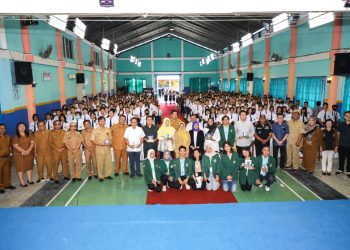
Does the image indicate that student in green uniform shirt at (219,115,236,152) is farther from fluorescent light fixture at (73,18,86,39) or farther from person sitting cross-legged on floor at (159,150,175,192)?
fluorescent light fixture at (73,18,86,39)

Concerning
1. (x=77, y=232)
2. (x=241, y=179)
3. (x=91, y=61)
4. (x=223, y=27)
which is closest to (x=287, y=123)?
(x=241, y=179)

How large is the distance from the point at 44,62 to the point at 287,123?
10701mm

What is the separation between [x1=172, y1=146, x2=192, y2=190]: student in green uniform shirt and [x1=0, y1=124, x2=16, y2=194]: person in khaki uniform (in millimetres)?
4144

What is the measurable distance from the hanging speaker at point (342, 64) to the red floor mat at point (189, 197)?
6.93 metres

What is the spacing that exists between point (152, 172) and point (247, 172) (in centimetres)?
241

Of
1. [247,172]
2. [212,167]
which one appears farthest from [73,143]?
[247,172]

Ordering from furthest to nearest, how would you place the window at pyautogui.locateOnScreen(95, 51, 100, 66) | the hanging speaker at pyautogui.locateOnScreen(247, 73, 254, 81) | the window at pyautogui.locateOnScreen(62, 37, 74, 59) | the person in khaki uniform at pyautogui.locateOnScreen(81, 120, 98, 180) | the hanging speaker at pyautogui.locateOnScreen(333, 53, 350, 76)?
the window at pyautogui.locateOnScreen(95, 51, 100, 66) < the hanging speaker at pyautogui.locateOnScreen(247, 73, 254, 81) < the window at pyautogui.locateOnScreen(62, 37, 74, 59) < the hanging speaker at pyautogui.locateOnScreen(333, 53, 350, 76) < the person in khaki uniform at pyautogui.locateOnScreen(81, 120, 98, 180)

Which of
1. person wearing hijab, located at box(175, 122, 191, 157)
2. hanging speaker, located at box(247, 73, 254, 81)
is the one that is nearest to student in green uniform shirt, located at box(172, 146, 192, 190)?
person wearing hijab, located at box(175, 122, 191, 157)

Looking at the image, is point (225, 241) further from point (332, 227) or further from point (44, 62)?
point (44, 62)

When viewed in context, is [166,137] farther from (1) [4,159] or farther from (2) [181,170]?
(1) [4,159]

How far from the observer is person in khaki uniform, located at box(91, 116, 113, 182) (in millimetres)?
6969

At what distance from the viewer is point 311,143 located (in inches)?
302

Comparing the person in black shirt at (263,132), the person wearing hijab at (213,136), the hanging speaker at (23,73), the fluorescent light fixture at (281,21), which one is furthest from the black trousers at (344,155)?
the hanging speaker at (23,73)

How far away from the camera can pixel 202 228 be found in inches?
165
